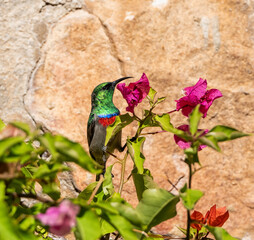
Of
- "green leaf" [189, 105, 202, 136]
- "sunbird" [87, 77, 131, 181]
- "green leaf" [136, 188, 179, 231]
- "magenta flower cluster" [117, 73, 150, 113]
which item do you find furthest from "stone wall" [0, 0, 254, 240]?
"green leaf" [189, 105, 202, 136]

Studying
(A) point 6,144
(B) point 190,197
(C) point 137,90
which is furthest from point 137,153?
(A) point 6,144

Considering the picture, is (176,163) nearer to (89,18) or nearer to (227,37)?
(227,37)

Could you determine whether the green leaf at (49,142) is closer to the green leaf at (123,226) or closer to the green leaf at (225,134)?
the green leaf at (123,226)

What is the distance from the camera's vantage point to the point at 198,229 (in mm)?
1438

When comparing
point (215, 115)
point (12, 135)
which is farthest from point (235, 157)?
point (12, 135)

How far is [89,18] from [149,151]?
1.38 m

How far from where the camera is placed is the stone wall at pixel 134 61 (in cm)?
349

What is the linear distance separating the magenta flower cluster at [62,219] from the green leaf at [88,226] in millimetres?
37

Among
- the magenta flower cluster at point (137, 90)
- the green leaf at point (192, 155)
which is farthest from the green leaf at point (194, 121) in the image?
the magenta flower cluster at point (137, 90)

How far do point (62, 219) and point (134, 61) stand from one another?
300 cm

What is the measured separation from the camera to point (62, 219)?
0.82 m

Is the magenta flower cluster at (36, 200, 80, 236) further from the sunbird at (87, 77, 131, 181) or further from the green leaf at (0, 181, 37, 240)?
the sunbird at (87, 77, 131, 181)

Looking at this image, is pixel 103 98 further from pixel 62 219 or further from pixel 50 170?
pixel 62 219

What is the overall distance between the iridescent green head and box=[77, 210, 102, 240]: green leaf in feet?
5.83
